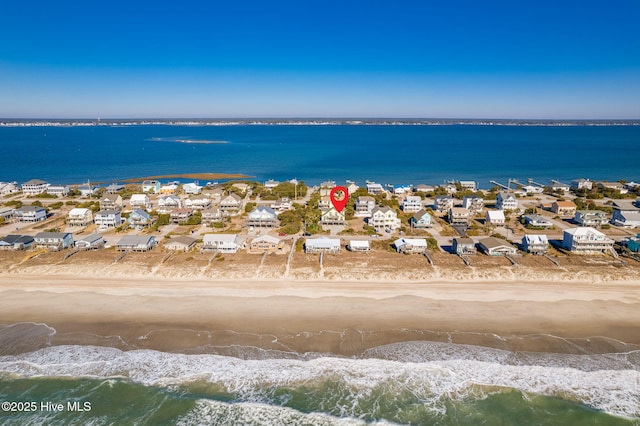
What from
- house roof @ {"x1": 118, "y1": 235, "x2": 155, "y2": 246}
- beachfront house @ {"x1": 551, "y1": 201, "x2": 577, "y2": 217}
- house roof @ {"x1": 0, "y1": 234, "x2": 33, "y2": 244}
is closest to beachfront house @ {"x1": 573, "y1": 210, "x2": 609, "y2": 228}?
beachfront house @ {"x1": 551, "y1": 201, "x2": 577, "y2": 217}

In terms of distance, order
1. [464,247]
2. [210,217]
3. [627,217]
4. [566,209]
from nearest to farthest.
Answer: [464,247], [627,217], [210,217], [566,209]

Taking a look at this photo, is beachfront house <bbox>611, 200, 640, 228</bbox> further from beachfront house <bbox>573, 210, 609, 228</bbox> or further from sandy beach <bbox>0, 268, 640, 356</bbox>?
sandy beach <bbox>0, 268, 640, 356</bbox>

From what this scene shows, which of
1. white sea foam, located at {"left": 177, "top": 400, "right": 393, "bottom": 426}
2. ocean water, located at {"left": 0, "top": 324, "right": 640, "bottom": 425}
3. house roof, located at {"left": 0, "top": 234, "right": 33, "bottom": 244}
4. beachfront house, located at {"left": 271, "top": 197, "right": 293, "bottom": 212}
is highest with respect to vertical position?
beachfront house, located at {"left": 271, "top": 197, "right": 293, "bottom": 212}

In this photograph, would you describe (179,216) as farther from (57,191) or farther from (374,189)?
(374,189)

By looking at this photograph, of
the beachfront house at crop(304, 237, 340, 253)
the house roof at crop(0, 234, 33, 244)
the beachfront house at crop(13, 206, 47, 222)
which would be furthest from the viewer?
the beachfront house at crop(13, 206, 47, 222)

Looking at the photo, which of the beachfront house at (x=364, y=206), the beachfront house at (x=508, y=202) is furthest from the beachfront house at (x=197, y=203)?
the beachfront house at (x=508, y=202)

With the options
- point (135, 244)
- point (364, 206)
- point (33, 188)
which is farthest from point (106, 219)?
point (364, 206)
